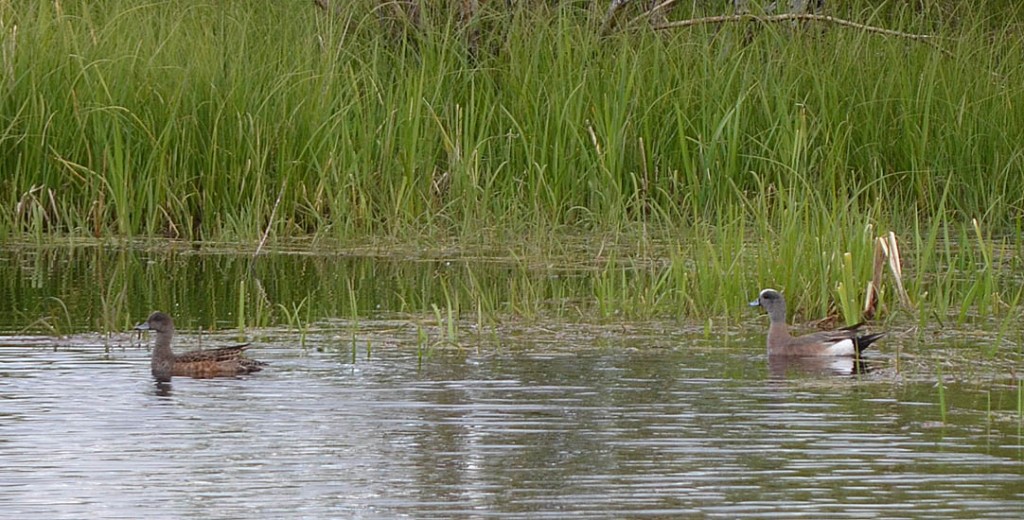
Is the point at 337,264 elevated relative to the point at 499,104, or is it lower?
lower

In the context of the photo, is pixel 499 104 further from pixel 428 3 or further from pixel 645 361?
pixel 645 361

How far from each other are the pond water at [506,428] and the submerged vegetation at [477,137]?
2645 mm

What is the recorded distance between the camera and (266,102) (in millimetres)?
12281

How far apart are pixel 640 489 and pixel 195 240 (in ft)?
22.9

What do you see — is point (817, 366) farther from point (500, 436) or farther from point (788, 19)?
point (788, 19)

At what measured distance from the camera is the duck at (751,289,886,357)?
8.59 metres

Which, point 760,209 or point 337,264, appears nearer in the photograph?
point 760,209

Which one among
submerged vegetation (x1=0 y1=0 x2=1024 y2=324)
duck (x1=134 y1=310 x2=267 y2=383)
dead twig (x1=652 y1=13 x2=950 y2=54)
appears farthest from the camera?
dead twig (x1=652 y1=13 x2=950 y2=54)

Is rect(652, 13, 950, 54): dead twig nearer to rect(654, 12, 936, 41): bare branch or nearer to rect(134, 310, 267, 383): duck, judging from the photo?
rect(654, 12, 936, 41): bare branch

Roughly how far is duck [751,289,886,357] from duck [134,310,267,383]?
7.34 feet

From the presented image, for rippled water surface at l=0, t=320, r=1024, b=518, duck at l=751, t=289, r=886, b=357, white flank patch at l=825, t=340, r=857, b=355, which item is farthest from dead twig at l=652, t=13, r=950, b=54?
rippled water surface at l=0, t=320, r=1024, b=518

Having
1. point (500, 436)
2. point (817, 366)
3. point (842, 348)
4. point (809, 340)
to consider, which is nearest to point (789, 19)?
point (809, 340)

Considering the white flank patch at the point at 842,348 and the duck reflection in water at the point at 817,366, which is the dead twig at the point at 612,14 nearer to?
the white flank patch at the point at 842,348

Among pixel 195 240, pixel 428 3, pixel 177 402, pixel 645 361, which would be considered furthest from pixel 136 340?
pixel 428 3
